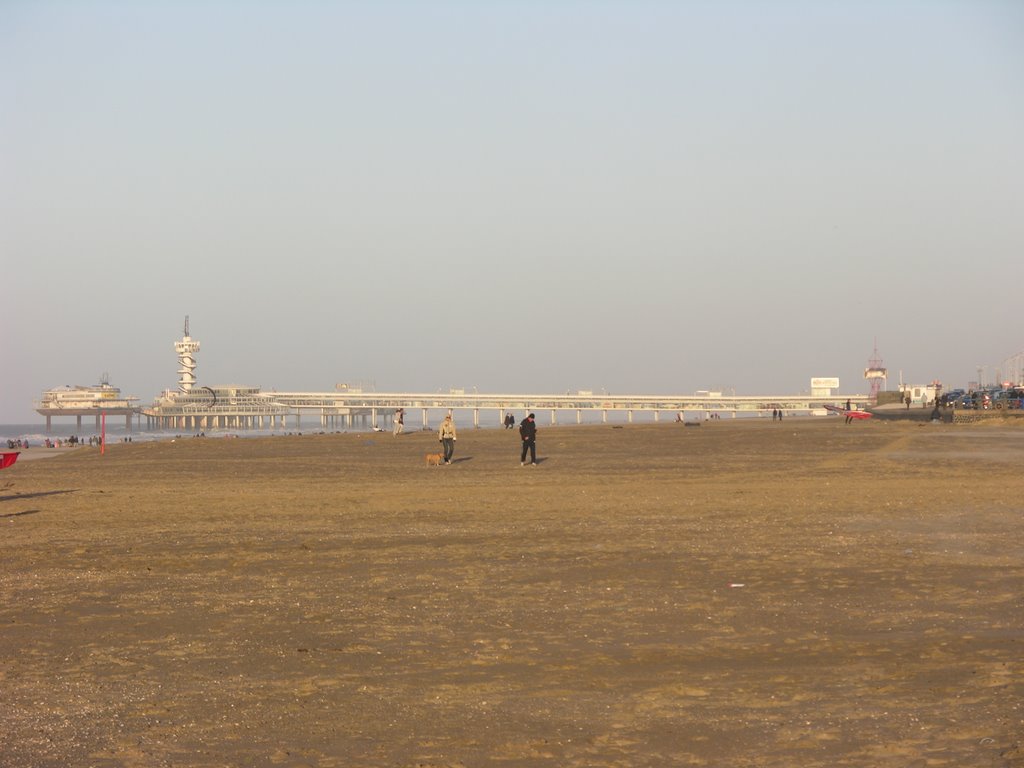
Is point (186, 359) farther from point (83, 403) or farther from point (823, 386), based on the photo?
point (823, 386)

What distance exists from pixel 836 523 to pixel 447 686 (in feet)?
28.8

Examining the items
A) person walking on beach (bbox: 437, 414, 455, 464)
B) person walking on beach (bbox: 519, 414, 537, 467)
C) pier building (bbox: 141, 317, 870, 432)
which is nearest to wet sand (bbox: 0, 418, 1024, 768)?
person walking on beach (bbox: 519, 414, 537, 467)

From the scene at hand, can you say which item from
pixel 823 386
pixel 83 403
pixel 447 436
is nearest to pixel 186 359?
pixel 83 403

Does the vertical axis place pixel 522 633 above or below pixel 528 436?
below

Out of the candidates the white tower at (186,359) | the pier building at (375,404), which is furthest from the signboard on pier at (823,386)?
the white tower at (186,359)

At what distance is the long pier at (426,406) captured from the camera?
165 m

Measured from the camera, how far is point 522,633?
779 cm

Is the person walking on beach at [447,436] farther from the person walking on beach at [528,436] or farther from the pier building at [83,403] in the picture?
the pier building at [83,403]

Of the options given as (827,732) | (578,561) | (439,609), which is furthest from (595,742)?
(578,561)

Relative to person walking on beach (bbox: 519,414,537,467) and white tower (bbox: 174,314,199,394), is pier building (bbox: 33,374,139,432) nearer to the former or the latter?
white tower (bbox: 174,314,199,394)

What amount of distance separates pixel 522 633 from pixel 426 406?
165 metres

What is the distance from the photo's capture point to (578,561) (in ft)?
36.7

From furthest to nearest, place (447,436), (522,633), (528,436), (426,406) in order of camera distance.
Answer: (426,406), (447,436), (528,436), (522,633)

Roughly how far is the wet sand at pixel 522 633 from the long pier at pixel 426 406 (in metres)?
146
